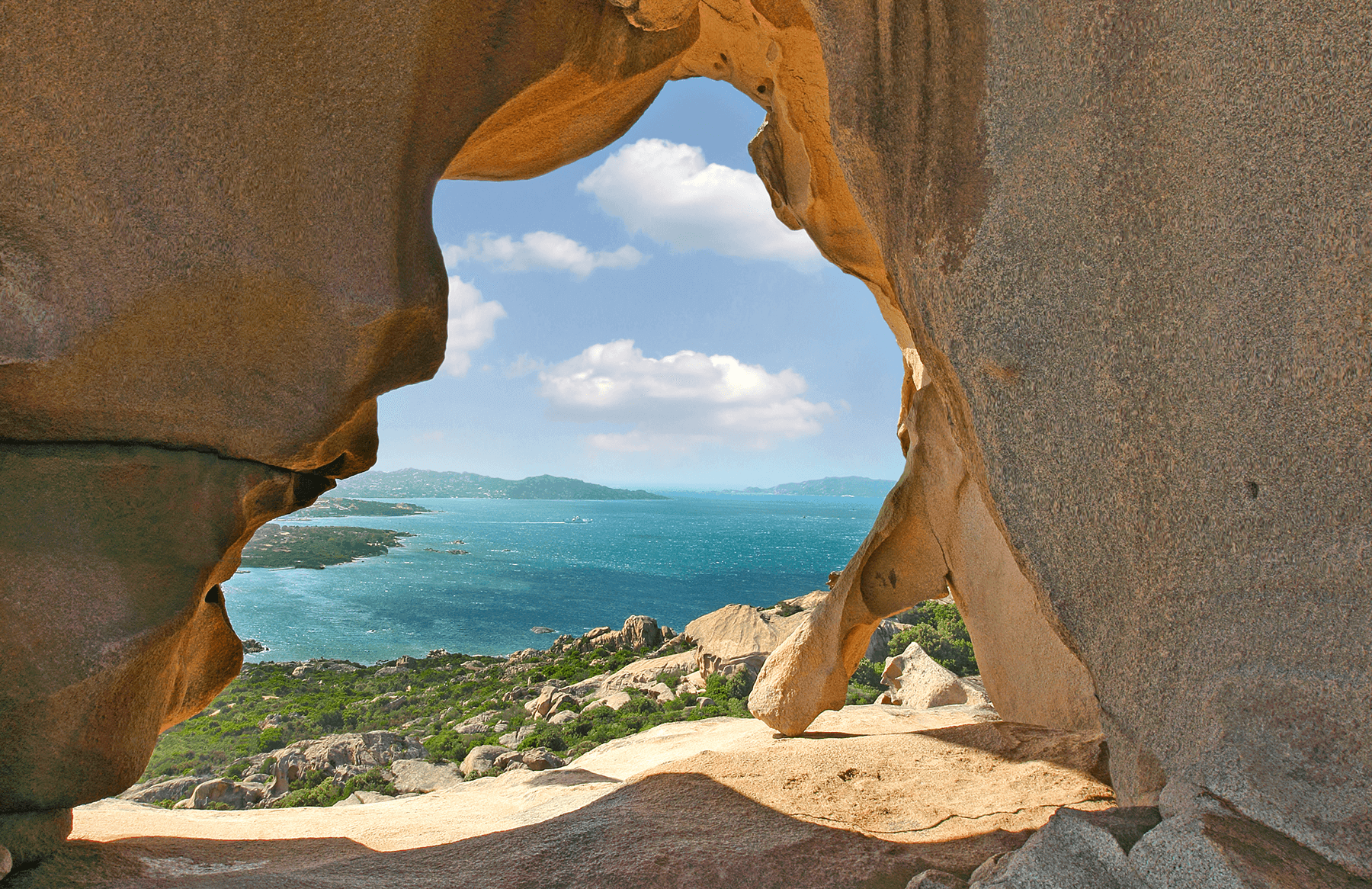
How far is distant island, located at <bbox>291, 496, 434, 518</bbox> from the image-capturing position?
8725 centimetres

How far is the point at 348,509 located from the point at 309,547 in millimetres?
55329

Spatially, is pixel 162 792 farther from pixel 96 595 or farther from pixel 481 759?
pixel 96 595

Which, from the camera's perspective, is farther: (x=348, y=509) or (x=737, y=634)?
(x=348, y=509)

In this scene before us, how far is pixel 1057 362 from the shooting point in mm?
3107

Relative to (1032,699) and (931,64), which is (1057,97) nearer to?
(931,64)

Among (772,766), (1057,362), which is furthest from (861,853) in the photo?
(1057,362)

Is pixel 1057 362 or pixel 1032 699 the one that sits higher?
pixel 1057 362

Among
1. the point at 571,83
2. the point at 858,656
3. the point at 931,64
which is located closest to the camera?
the point at 931,64

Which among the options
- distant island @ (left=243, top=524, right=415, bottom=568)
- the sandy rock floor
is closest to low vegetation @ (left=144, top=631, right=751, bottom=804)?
the sandy rock floor

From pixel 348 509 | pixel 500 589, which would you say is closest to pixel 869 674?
pixel 500 589

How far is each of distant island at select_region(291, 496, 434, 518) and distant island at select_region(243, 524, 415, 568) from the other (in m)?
2.43

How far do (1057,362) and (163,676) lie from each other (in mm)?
4524

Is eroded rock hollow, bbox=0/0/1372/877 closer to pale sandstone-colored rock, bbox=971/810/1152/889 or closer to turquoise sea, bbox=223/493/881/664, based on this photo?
pale sandstone-colored rock, bbox=971/810/1152/889

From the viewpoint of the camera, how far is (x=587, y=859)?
3984mm
